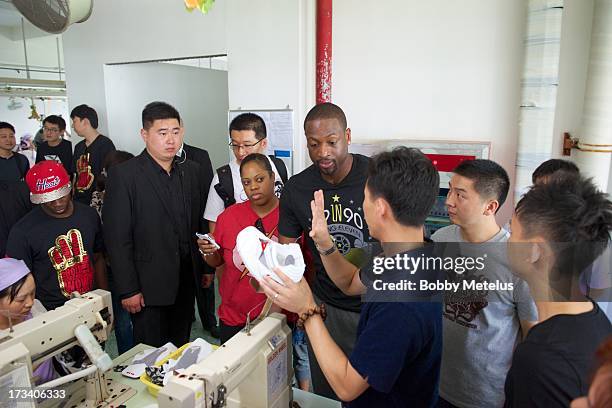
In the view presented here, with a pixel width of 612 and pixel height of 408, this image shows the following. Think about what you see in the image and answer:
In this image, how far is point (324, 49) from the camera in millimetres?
2793

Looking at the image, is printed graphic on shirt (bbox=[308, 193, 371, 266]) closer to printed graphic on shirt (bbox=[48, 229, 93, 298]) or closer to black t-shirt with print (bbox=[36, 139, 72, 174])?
printed graphic on shirt (bbox=[48, 229, 93, 298])

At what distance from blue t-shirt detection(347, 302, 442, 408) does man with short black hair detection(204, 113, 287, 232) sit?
143 cm

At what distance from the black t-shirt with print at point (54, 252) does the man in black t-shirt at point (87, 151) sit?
180 cm

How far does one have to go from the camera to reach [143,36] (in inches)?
150

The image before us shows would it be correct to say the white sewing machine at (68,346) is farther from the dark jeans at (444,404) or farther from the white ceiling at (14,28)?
the white ceiling at (14,28)

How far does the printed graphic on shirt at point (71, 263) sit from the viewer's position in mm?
2012

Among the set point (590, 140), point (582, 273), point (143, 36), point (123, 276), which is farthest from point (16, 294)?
point (143, 36)

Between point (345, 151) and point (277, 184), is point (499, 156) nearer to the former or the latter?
point (345, 151)

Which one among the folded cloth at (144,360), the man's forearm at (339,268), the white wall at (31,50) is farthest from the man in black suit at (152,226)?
the white wall at (31,50)

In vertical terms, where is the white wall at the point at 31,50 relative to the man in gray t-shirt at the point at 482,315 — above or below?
above

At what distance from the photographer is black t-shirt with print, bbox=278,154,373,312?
174 cm

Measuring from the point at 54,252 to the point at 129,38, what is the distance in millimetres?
2630

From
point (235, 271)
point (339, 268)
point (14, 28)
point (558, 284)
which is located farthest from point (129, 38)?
Result: point (14, 28)

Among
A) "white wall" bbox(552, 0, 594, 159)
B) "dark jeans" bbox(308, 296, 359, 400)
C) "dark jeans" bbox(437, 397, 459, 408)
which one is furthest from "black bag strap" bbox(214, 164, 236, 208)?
"white wall" bbox(552, 0, 594, 159)
